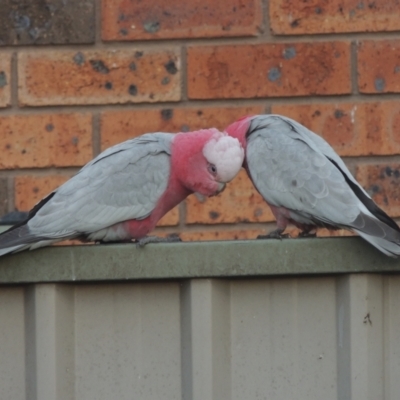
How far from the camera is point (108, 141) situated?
2.51m

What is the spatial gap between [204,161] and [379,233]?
477mm

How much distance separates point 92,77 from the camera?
2.52m

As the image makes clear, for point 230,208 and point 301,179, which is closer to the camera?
point 301,179

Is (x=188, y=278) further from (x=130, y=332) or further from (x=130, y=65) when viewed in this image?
(x=130, y=65)

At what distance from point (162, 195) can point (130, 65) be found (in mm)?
438

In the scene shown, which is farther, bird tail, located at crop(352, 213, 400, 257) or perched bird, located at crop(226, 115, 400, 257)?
perched bird, located at crop(226, 115, 400, 257)

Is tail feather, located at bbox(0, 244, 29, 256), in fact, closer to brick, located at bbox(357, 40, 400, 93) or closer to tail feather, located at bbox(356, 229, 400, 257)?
tail feather, located at bbox(356, 229, 400, 257)

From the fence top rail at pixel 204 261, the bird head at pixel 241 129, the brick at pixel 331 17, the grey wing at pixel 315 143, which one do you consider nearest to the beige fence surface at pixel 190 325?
the fence top rail at pixel 204 261

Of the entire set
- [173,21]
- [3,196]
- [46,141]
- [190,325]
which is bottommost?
[190,325]

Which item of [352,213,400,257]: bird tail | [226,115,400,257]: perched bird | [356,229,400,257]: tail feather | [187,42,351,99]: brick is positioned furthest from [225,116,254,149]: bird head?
[356,229,400,257]: tail feather

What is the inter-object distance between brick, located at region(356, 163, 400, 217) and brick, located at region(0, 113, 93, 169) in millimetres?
641

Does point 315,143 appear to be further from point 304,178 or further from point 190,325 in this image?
point 190,325

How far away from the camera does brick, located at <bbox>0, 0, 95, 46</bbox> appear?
252 cm

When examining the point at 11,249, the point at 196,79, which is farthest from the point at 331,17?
the point at 11,249
